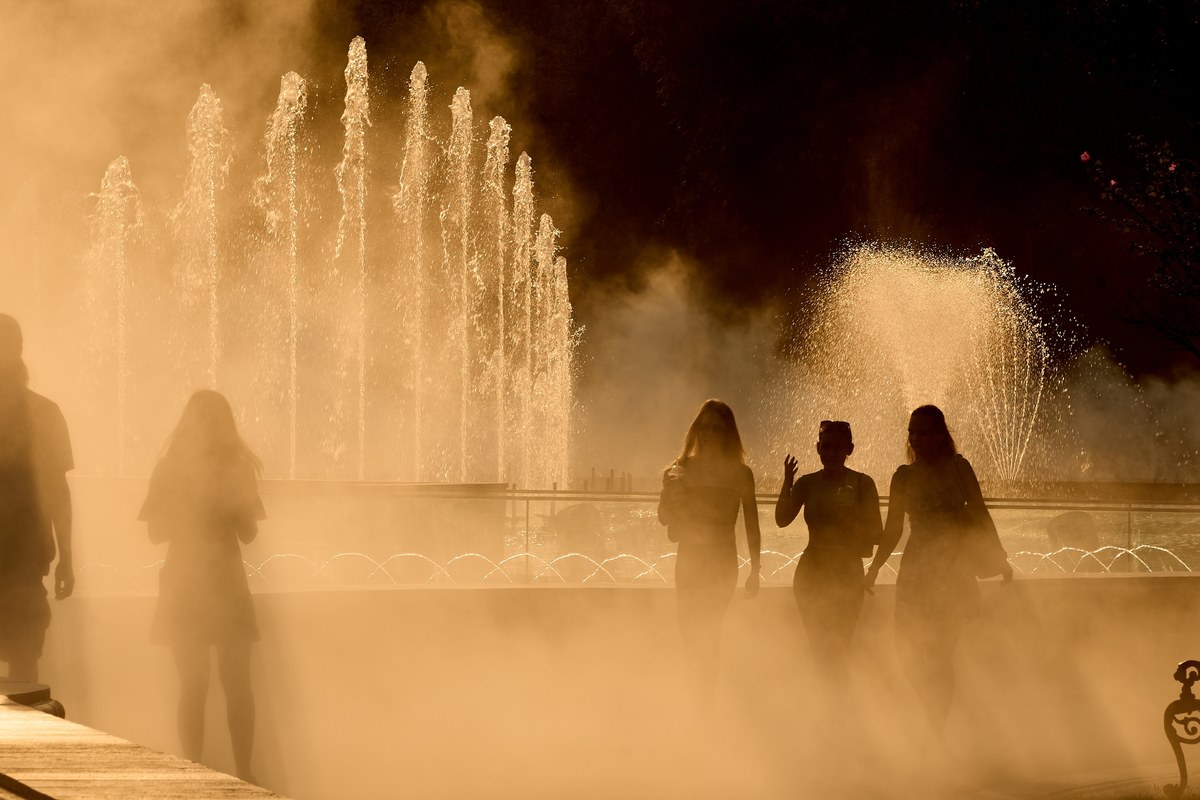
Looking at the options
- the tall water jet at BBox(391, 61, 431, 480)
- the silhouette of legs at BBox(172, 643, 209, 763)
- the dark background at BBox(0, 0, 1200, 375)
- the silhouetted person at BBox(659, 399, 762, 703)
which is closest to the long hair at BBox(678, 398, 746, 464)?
the silhouetted person at BBox(659, 399, 762, 703)

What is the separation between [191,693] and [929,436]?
3147 mm

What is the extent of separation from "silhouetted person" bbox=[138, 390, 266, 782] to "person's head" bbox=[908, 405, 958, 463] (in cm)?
273

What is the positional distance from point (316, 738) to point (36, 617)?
1.50m

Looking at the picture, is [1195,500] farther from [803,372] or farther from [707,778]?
[707,778]

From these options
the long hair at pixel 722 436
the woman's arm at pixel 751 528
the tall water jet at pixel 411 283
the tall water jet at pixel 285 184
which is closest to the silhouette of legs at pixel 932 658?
the woman's arm at pixel 751 528

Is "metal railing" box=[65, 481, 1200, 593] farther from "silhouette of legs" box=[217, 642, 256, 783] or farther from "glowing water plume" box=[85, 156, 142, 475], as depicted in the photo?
"glowing water plume" box=[85, 156, 142, 475]

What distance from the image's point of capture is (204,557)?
5.58 meters

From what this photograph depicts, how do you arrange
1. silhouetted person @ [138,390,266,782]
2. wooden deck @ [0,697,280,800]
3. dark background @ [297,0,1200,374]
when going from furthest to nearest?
1. dark background @ [297,0,1200,374]
2. silhouetted person @ [138,390,266,782]
3. wooden deck @ [0,697,280,800]

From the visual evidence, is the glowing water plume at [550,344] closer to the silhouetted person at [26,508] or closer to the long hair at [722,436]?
the long hair at [722,436]

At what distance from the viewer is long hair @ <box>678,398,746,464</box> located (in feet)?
21.4

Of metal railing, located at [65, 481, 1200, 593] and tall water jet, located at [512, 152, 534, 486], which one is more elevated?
tall water jet, located at [512, 152, 534, 486]

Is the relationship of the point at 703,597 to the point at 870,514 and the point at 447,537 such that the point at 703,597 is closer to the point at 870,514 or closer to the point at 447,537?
the point at 870,514

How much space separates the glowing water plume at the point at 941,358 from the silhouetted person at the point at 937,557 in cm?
2748

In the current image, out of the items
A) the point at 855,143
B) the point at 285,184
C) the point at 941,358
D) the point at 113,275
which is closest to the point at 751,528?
the point at 941,358
